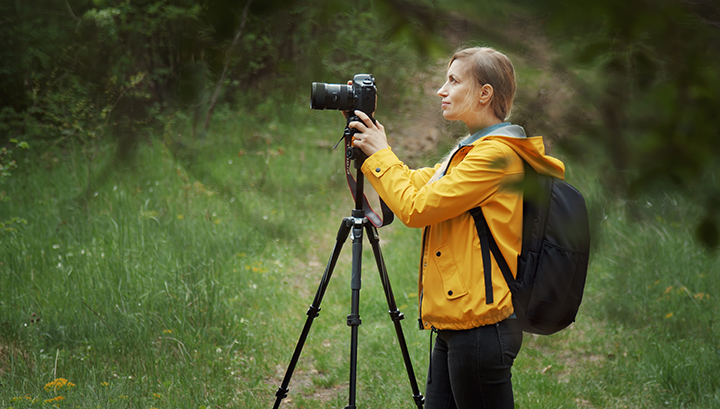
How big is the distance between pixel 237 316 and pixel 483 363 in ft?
7.09

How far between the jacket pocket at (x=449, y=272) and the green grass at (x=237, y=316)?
1.98 feet

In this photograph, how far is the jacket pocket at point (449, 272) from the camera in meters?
1.63

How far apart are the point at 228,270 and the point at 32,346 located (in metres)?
1.26

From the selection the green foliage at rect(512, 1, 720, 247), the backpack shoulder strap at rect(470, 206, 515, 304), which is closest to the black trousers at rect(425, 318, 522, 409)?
the backpack shoulder strap at rect(470, 206, 515, 304)

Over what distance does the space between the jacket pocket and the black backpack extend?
0.25 ft

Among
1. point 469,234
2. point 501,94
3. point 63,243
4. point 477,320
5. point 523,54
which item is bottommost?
point 63,243

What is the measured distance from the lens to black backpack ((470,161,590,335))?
156cm

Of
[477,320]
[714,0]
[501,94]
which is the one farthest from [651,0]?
[477,320]

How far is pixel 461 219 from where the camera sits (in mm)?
1670

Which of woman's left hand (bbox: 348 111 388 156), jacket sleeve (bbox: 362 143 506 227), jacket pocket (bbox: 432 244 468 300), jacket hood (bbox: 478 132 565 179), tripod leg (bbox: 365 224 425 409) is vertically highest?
jacket hood (bbox: 478 132 565 179)

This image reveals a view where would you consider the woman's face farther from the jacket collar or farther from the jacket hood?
the jacket hood

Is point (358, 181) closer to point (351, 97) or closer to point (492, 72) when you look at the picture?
Answer: point (351, 97)

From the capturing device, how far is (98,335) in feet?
10.2

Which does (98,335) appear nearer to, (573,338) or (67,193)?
(67,193)
